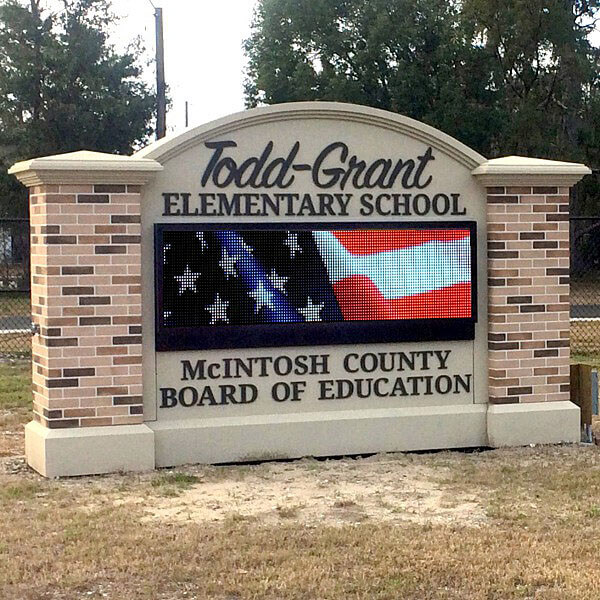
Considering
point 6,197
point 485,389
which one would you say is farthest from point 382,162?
point 6,197

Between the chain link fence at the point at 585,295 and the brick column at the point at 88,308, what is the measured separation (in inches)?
305

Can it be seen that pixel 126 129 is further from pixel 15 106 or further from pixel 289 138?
pixel 289 138

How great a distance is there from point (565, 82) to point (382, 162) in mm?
27386

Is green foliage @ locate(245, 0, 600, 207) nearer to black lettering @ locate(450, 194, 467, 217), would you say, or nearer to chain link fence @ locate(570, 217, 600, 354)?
chain link fence @ locate(570, 217, 600, 354)

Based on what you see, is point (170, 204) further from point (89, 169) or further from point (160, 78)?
point (160, 78)

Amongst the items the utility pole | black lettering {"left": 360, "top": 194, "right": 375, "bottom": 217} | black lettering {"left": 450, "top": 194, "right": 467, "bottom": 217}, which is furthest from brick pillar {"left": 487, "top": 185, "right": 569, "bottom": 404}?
the utility pole

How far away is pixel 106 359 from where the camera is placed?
26.6 feet

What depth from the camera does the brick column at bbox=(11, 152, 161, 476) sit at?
7973 millimetres

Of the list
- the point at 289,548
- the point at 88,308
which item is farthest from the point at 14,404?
the point at 289,548

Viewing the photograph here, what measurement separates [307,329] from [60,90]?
25143mm

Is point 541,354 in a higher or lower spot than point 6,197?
lower

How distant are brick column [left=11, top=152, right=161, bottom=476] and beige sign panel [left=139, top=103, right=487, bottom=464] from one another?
191 mm

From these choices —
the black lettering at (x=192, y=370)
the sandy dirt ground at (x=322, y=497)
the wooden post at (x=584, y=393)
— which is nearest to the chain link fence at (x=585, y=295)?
the wooden post at (x=584, y=393)

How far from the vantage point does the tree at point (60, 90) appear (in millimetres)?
31750
